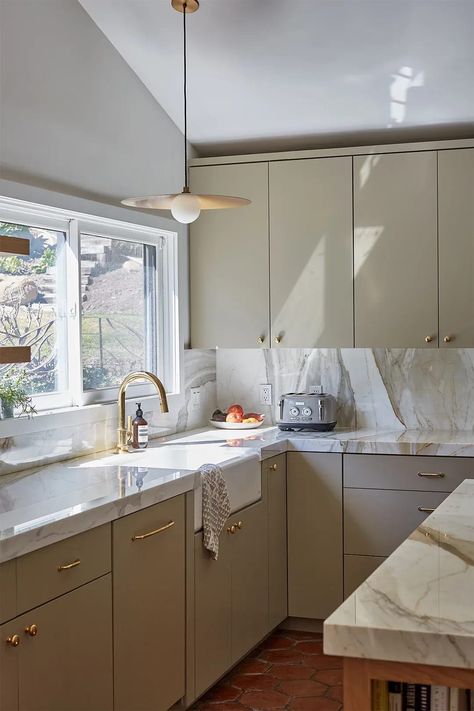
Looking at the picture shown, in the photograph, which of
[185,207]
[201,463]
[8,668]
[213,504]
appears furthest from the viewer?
[201,463]

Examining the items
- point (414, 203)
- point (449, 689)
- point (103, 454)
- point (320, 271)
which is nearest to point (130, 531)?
point (103, 454)

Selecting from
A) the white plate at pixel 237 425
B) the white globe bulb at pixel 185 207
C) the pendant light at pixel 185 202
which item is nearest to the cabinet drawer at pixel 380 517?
the white plate at pixel 237 425

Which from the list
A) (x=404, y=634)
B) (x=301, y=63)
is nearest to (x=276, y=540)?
(x=301, y=63)

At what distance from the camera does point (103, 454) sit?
3562 millimetres

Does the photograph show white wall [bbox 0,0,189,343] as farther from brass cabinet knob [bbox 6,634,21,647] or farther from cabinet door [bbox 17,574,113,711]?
brass cabinet knob [bbox 6,634,21,647]

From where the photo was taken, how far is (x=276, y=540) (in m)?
4.00

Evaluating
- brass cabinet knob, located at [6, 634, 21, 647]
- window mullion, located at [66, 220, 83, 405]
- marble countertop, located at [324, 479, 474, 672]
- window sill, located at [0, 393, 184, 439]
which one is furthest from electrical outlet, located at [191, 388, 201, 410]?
marble countertop, located at [324, 479, 474, 672]

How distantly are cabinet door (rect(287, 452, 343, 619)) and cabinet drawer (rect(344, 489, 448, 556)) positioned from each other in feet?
0.19

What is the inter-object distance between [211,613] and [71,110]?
6.64 ft

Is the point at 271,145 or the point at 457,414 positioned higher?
the point at 271,145

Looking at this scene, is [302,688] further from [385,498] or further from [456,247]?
[456,247]

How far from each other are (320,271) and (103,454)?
4.88ft

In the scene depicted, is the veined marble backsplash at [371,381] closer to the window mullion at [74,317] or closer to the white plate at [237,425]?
the white plate at [237,425]

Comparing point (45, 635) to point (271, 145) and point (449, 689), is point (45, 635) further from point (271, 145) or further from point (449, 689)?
point (271, 145)
